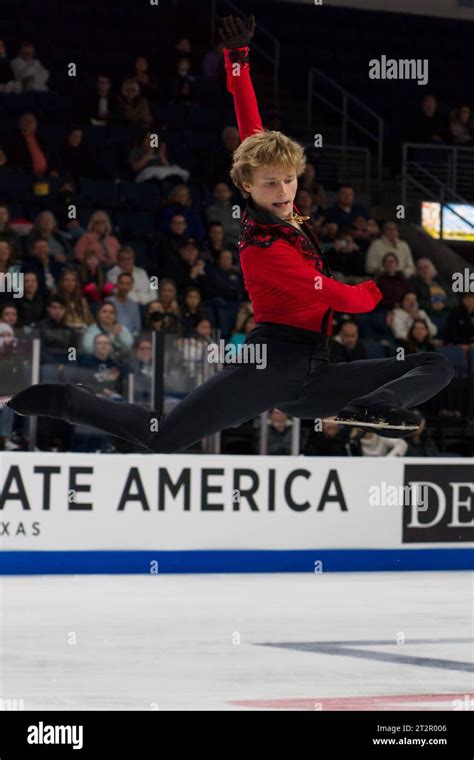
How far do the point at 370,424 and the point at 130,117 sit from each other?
12.2 metres

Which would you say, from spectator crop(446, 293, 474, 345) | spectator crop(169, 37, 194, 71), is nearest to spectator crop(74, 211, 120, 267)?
spectator crop(446, 293, 474, 345)

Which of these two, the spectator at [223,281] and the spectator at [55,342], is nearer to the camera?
the spectator at [55,342]

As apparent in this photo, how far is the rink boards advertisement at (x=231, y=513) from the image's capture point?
43.1 ft

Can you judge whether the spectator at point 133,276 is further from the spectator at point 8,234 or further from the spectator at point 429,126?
the spectator at point 429,126

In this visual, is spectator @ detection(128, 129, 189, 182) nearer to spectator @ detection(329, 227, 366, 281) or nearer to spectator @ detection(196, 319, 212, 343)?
spectator @ detection(329, 227, 366, 281)

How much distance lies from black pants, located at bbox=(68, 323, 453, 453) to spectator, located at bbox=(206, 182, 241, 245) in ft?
34.9

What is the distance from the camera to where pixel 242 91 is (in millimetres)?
6441

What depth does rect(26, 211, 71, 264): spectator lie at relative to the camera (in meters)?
14.6

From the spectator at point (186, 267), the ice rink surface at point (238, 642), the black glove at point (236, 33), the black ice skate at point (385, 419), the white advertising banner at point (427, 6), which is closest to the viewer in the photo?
the black ice skate at point (385, 419)

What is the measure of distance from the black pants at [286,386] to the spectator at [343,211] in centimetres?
1151

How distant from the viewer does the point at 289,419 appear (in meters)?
14.0

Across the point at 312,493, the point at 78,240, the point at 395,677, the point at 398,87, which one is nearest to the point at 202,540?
the point at 312,493

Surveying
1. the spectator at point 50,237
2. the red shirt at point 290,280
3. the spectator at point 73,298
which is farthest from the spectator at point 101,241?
the red shirt at point 290,280

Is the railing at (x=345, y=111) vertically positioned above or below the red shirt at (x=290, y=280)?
above
